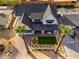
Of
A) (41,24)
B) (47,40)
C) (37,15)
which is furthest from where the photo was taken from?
(37,15)

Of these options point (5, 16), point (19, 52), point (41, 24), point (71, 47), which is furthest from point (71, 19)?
point (5, 16)

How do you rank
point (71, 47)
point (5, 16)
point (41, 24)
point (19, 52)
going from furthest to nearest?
point (5, 16)
point (41, 24)
point (71, 47)
point (19, 52)

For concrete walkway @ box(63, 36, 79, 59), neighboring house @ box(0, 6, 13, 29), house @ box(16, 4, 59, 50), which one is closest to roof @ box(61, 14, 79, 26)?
house @ box(16, 4, 59, 50)

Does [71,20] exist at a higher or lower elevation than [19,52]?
higher

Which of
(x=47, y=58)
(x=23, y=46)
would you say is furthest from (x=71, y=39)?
(x=23, y=46)

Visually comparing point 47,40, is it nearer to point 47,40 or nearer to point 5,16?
point 47,40

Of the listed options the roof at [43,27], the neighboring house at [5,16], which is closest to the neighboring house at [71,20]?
the roof at [43,27]
